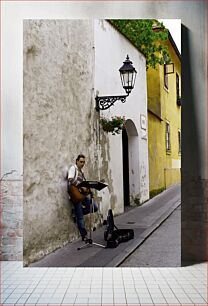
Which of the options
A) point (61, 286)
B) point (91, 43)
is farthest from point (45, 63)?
point (61, 286)

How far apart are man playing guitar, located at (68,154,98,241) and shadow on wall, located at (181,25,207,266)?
2.99 ft

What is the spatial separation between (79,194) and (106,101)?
3.09 ft

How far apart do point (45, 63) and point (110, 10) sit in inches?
33.3

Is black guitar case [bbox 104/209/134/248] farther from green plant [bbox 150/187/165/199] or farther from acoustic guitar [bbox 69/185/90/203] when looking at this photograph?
green plant [bbox 150/187/165/199]

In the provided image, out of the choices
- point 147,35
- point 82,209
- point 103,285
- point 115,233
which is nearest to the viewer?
point 103,285

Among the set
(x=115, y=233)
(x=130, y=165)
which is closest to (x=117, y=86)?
(x=130, y=165)

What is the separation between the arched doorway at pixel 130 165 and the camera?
170 inches

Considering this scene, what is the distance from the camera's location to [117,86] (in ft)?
13.6

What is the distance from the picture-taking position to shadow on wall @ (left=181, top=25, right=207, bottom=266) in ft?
13.7

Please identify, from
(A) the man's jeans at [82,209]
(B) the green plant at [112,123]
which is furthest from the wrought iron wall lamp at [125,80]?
(A) the man's jeans at [82,209]

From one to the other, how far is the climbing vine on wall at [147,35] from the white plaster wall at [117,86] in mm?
65

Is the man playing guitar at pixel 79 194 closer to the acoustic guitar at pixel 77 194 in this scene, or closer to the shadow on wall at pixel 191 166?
the acoustic guitar at pixel 77 194

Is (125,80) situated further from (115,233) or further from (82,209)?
(115,233)

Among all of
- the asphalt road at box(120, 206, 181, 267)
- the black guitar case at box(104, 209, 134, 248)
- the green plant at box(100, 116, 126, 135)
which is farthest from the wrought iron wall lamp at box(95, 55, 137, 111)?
the asphalt road at box(120, 206, 181, 267)
